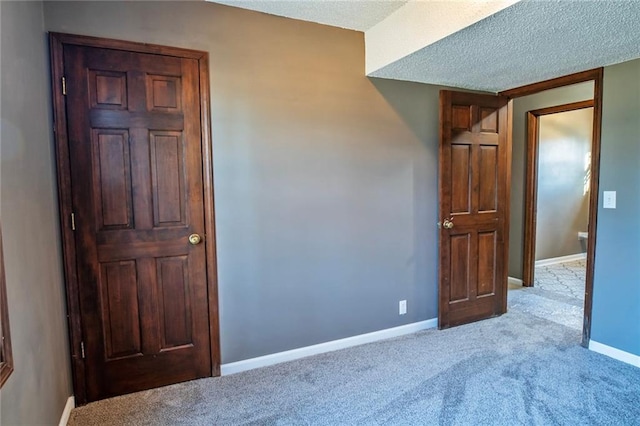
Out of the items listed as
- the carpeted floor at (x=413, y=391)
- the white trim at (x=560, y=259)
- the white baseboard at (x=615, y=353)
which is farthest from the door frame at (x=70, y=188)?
the white trim at (x=560, y=259)

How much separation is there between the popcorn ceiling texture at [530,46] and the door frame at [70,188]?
4.43ft

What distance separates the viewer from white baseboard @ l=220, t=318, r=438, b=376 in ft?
8.28

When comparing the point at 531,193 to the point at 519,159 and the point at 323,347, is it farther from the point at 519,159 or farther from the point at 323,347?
the point at 323,347

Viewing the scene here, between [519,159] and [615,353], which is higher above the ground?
[519,159]

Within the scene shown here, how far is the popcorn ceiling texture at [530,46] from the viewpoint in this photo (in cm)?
180

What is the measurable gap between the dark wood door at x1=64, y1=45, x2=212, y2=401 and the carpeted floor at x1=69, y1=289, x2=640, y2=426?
0.90 feet

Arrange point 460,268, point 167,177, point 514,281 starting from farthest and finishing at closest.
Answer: point 514,281 → point 460,268 → point 167,177

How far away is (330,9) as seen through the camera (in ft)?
7.91

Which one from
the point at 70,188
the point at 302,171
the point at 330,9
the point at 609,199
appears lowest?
the point at 609,199

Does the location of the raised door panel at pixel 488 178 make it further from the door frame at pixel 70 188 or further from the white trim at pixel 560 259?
the white trim at pixel 560 259

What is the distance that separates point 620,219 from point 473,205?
1029 mm

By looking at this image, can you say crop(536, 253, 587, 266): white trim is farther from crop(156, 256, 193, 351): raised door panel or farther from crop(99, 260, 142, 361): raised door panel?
crop(99, 260, 142, 361): raised door panel

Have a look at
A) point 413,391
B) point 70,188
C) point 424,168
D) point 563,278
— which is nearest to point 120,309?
point 70,188

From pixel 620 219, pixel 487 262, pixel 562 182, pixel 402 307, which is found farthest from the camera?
pixel 562 182
